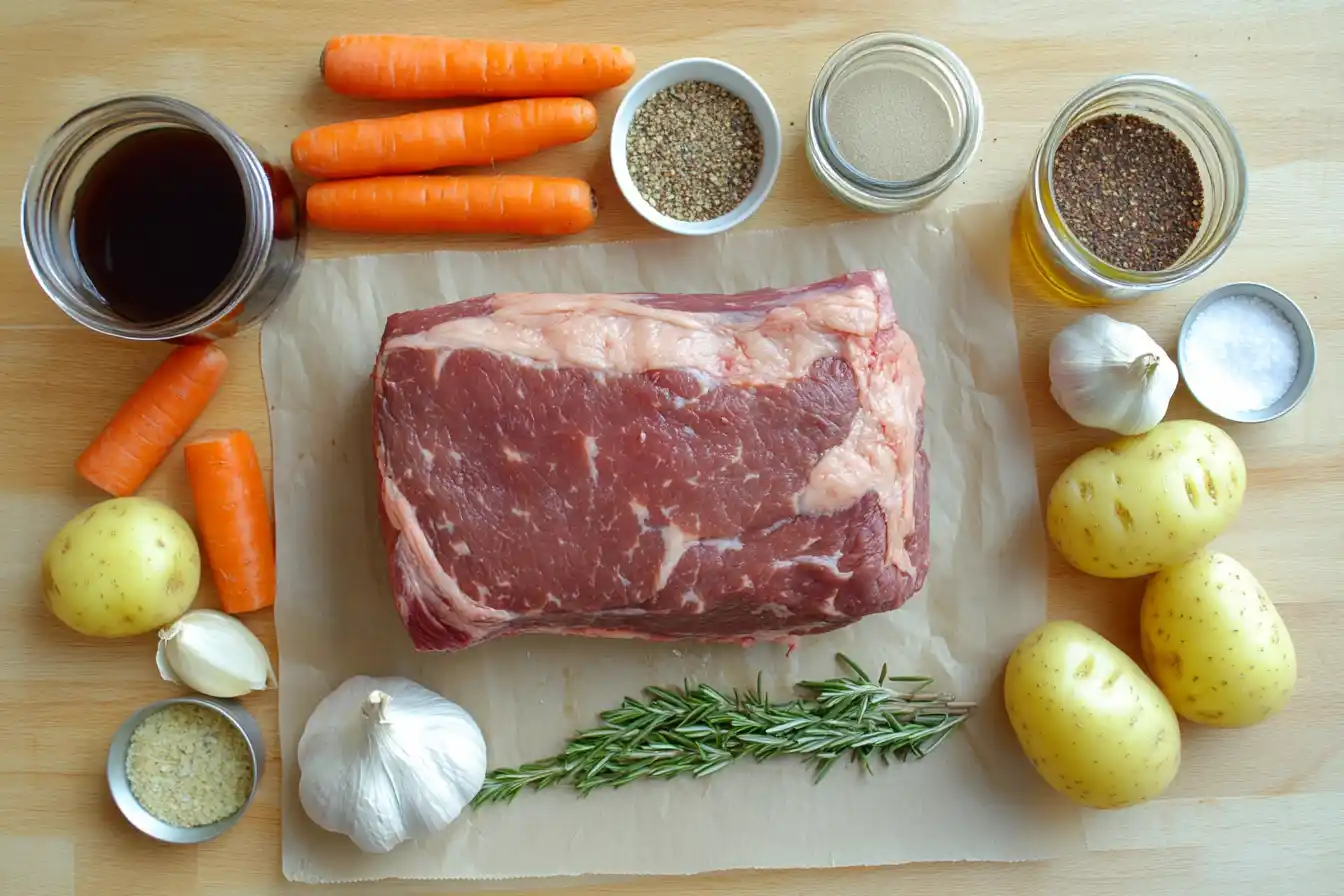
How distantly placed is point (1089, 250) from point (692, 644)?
3.71ft

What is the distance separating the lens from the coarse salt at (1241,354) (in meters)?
2.01

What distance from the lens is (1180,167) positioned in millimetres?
1953

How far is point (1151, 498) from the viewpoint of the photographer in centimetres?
188

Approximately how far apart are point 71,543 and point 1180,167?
237 centimetres

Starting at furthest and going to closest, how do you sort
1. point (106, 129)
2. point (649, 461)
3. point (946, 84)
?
point (946, 84) < point (106, 129) < point (649, 461)

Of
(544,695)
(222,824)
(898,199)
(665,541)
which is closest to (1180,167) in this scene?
(898,199)

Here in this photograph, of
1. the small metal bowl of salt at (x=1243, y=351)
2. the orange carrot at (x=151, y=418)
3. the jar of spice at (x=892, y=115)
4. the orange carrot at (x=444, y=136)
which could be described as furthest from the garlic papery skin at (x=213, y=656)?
the small metal bowl of salt at (x=1243, y=351)

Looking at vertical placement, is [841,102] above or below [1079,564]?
above

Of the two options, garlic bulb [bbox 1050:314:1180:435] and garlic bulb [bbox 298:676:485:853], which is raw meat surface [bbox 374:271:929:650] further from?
garlic bulb [bbox 1050:314:1180:435]

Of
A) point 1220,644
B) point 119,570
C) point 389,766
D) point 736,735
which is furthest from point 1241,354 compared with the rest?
point 119,570

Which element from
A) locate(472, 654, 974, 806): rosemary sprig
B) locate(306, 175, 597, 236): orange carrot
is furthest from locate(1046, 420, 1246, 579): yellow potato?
locate(306, 175, 597, 236): orange carrot

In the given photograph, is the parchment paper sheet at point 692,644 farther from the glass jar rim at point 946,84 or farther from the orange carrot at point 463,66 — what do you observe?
the orange carrot at point 463,66

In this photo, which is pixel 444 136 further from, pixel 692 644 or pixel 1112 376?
pixel 1112 376

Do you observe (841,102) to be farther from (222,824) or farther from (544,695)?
(222,824)
